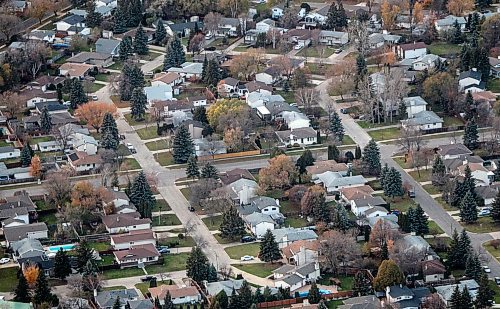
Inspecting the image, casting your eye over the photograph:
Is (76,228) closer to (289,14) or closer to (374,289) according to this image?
(374,289)

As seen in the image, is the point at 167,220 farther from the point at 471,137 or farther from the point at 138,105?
the point at 471,137

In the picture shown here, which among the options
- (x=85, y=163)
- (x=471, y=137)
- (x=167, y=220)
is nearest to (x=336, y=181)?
(x=167, y=220)

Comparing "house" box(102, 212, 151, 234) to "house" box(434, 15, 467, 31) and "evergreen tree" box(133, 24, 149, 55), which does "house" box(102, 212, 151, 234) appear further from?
"house" box(434, 15, 467, 31)

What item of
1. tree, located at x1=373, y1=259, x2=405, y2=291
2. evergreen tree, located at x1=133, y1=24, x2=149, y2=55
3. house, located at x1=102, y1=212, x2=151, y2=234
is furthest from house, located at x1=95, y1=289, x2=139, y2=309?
evergreen tree, located at x1=133, y1=24, x2=149, y2=55

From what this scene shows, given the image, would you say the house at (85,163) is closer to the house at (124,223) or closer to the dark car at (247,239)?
the house at (124,223)

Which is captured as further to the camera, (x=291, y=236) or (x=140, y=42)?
(x=140, y=42)

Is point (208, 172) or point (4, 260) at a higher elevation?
point (4, 260)

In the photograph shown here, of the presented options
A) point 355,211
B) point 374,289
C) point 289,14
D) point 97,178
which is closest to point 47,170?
point 97,178
